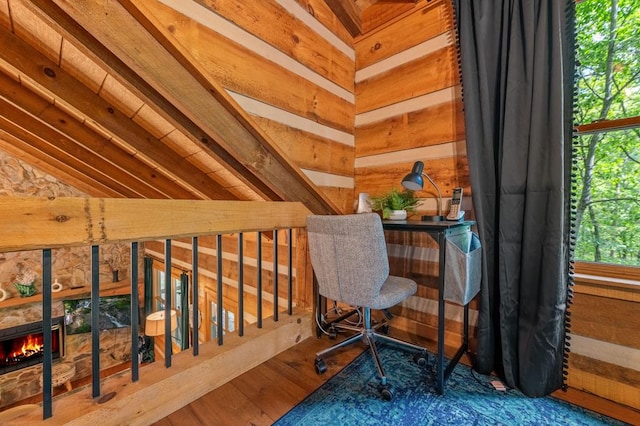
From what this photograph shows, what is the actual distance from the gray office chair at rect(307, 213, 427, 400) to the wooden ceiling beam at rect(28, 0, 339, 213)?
47cm

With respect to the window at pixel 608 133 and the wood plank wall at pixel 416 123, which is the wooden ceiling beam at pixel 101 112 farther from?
the window at pixel 608 133

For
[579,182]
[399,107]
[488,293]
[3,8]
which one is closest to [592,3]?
[579,182]

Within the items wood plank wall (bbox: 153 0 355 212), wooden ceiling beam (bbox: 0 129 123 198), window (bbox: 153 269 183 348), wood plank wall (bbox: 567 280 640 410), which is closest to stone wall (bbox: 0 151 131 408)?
wooden ceiling beam (bbox: 0 129 123 198)

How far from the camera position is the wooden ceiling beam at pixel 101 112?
4.12 feet

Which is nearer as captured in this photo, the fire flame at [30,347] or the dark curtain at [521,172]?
the dark curtain at [521,172]

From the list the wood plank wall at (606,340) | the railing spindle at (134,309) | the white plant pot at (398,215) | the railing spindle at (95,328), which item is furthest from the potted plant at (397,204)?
the railing spindle at (95,328)

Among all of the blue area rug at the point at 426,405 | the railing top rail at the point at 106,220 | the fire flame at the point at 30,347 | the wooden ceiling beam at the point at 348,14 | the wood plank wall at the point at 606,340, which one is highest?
the wooden ceiling beam at the point at 348,14

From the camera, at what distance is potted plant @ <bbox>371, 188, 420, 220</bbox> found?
176 cm

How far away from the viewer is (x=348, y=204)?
229cm

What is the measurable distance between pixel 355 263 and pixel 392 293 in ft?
0.87

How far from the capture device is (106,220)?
104 cm

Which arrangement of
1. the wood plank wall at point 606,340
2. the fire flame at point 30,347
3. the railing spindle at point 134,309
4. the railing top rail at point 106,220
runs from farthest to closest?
the fire flame at point 30,347
the wood plank wall at point 606,340
the railing spindle at point 134,309
the railing top rail at point 106,220

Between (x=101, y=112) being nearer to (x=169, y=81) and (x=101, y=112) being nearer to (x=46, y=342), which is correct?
(x=169, y=81)

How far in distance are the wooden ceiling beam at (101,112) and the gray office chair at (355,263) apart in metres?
1.29
